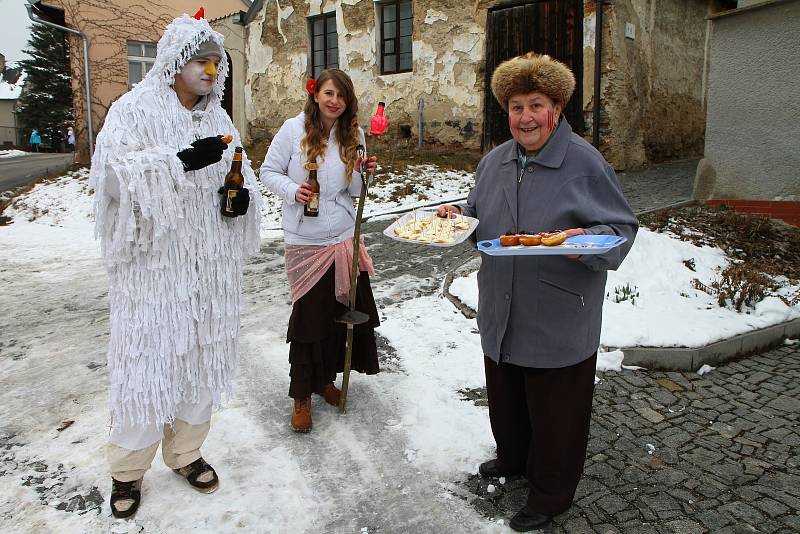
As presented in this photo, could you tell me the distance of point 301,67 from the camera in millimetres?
15148

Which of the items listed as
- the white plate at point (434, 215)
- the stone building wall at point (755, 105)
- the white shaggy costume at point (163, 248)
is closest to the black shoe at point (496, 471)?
the white plate at point (434, 215)

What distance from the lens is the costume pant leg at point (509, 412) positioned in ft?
8.77

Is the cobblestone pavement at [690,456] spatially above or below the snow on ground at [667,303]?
below

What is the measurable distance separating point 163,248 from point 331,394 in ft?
4.96

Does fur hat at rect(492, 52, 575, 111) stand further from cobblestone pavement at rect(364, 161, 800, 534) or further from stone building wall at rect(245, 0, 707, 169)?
stone building wall at rect(245, 0, 707, 169)

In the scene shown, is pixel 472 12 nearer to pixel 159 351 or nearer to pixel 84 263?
pixel 84 263

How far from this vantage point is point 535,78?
2.28 m

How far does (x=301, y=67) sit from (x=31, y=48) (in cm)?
2773

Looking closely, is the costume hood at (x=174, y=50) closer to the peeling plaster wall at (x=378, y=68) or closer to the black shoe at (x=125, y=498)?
the black shoe at (x=125, y=498)

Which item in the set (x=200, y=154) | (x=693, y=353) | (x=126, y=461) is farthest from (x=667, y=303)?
(x=126, y=461)

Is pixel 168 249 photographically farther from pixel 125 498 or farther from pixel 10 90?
pixel 10 90

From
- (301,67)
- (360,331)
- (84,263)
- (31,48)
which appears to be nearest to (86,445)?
(360,331)

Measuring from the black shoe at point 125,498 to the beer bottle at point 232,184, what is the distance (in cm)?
125

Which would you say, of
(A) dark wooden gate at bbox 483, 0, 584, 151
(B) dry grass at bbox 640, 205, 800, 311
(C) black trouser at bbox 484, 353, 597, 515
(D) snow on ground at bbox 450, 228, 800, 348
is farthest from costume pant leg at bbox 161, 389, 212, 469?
(A) dark wooden gate at bbox 483, 0, 584, 151
